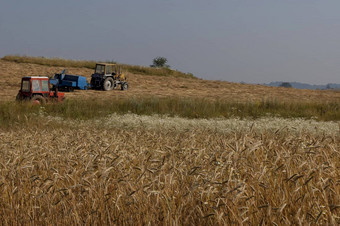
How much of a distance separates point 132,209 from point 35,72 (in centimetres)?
3828

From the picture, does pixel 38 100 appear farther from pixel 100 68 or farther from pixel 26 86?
pixel 100 68

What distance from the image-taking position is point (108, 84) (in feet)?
100.0

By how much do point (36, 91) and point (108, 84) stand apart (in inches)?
380

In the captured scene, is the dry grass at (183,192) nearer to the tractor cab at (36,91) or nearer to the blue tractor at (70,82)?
the tractor cab at (36,91)

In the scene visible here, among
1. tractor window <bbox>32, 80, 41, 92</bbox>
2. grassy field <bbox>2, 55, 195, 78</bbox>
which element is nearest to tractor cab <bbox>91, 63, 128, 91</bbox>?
tractor window <bbox>32, 80, 41, 92</bbox>

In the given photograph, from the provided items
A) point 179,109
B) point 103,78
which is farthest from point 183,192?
point 103,78

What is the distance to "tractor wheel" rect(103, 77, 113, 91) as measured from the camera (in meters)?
29.9

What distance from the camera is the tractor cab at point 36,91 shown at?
20.9m

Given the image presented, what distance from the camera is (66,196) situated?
14.3 feet

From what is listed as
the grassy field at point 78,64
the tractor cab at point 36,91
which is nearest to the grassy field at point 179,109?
the tractor cab at point 36,91

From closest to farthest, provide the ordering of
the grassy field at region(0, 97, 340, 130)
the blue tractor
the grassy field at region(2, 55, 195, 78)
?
the grassy field at region(0, 97, 340, 130) < the blue tractor < the grassy field at region(2, 55, 195, 78)

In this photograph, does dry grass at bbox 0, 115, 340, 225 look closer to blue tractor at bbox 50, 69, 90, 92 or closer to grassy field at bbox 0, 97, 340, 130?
grassy field at bbox 0, 97, 340, 130

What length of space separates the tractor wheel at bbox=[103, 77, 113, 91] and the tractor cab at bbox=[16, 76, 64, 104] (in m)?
8.21

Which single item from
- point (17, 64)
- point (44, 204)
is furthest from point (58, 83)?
point (44, 204)
